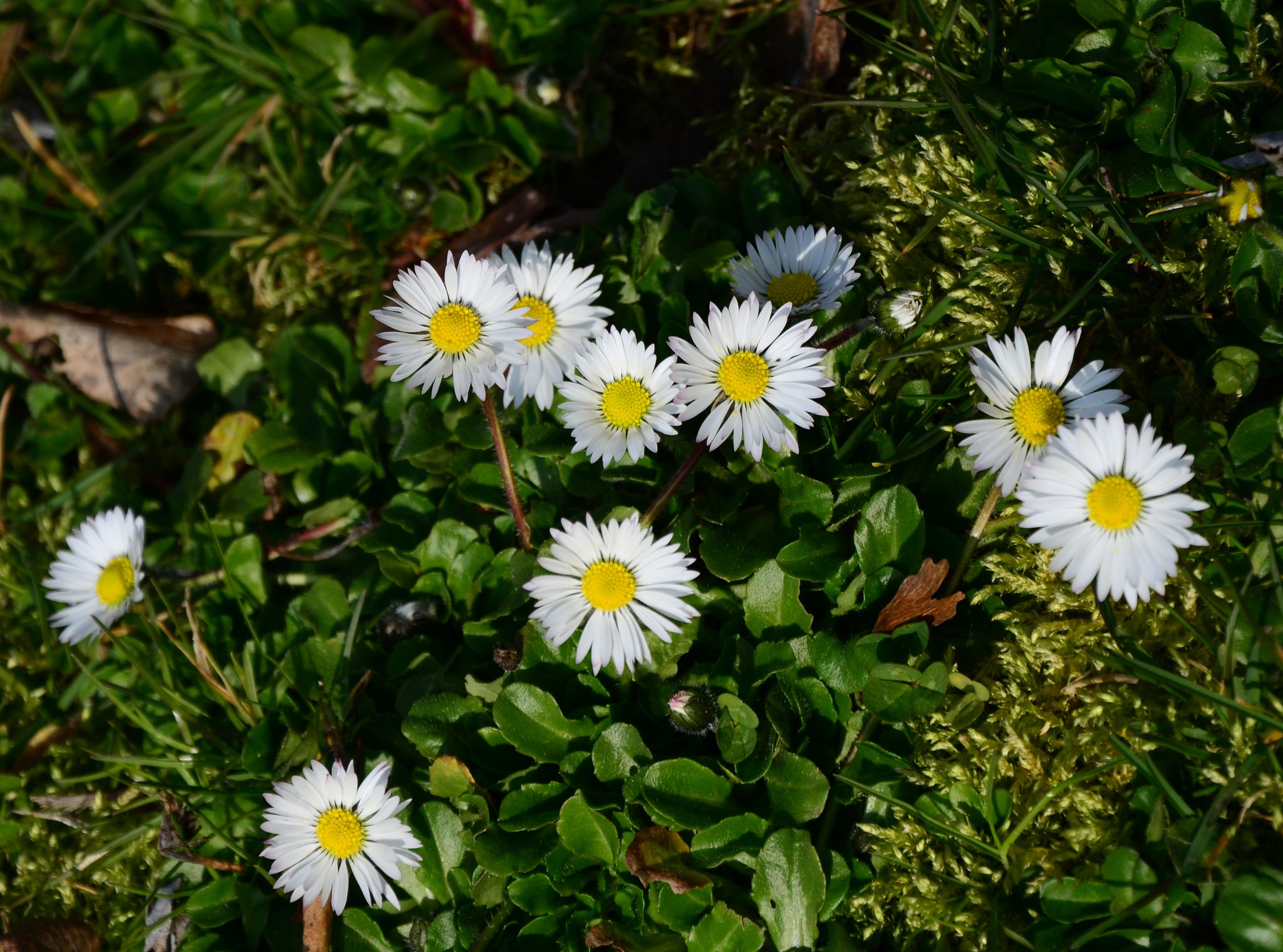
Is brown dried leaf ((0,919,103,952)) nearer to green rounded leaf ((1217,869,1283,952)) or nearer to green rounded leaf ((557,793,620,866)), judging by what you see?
green rounded leaf ((557,793,620,866))

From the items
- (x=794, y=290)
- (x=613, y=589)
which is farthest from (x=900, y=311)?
(x=613, y=589)

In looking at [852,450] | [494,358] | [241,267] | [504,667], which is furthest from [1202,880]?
[241,267]

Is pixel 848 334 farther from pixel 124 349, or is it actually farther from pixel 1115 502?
pixel 124 349

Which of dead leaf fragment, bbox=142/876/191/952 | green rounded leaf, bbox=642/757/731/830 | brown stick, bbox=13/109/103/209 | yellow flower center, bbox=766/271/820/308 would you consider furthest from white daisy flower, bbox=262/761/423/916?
brown stick, bbox=13/109/103/209

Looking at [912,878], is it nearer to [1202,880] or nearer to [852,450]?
[1202,880]

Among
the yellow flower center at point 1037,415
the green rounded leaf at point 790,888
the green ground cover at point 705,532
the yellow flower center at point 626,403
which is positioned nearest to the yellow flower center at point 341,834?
the green ground cover at point 705,532
